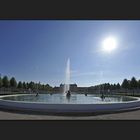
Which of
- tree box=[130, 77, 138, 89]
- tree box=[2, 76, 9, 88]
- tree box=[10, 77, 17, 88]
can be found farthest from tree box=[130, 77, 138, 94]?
tree box=[2, 76, 9, 88]

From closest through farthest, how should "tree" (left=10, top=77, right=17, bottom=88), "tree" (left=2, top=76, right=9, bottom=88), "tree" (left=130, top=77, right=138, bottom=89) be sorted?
1. "tree" (left=130, top=77, right=138, bottom=89)
2. "tree" (left=2, top=76, right=9, bottom=88)
3. "tree" (left=10, top=77, right=17, bottom=88)

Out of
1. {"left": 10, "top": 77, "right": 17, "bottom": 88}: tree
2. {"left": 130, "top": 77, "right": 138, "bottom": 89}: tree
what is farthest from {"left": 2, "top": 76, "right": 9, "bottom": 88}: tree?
{"left": 130, "top": 77, "right": 138, "bottom": 89}: tree

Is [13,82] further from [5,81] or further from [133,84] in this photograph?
[133,84]

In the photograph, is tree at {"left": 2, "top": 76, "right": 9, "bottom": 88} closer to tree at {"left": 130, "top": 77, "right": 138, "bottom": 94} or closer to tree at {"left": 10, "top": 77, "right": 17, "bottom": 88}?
tree at {"left": 10, "top": 77, "right": 17, "bottom": 88}

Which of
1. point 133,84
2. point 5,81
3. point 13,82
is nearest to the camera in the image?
point 133,84

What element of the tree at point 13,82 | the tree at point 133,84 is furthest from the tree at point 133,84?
the tree at point 13,82

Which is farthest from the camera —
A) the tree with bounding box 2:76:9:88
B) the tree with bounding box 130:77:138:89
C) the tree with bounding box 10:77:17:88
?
the tree with bounding box 10:77:17:88

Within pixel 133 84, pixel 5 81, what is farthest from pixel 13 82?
pixel 133 84

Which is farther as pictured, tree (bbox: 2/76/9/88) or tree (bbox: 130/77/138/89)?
tree (bbox: 2/76/9/88)

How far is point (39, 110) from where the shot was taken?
37.3ft
